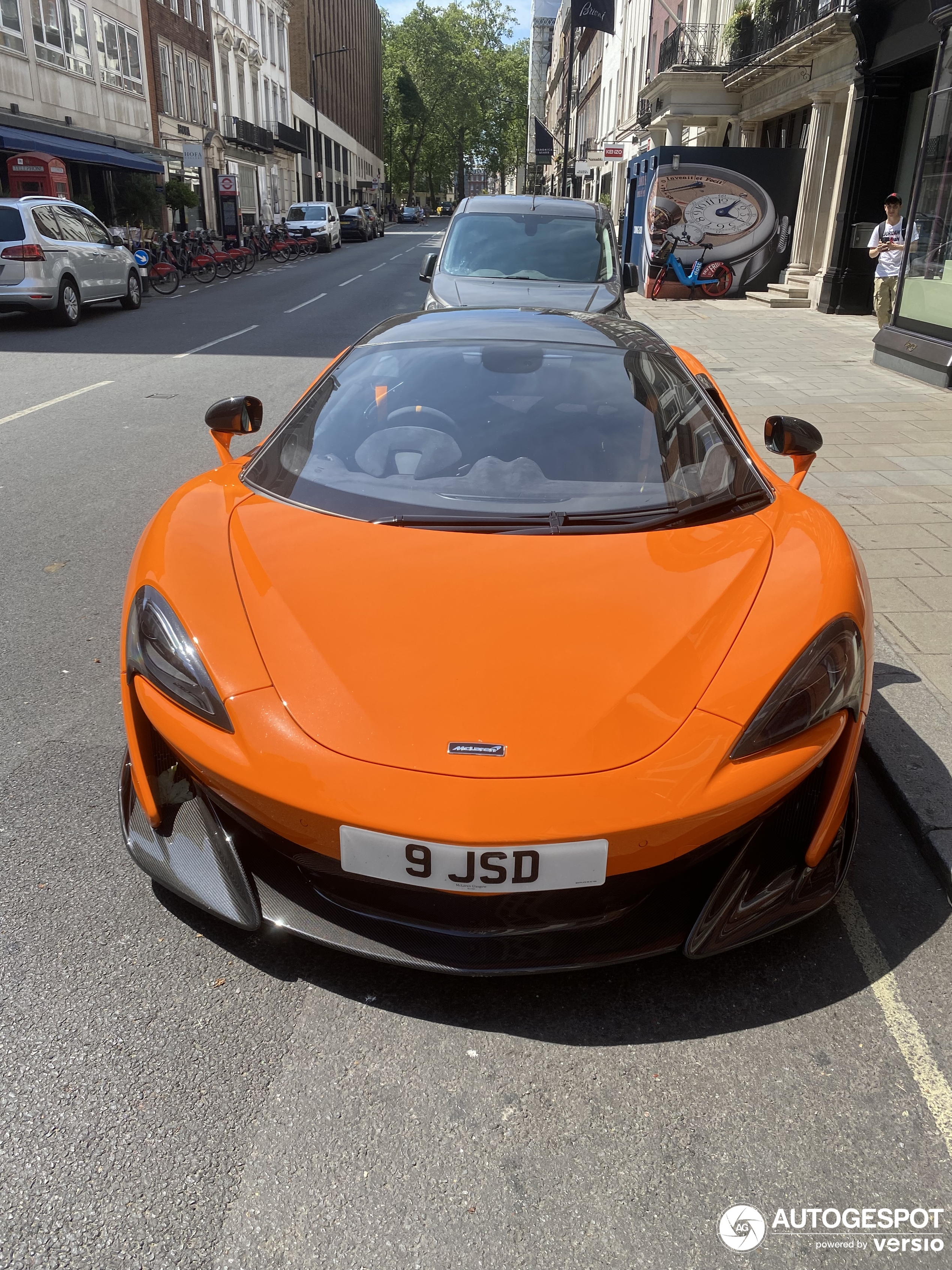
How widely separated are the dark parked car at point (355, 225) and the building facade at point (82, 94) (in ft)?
44.2

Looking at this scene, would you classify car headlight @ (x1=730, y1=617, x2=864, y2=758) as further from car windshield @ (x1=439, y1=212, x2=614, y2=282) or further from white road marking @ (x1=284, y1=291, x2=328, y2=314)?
white road marking @ (x1=284, y1=291, x2=328, y2=314)

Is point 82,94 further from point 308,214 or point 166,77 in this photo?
point 308,214

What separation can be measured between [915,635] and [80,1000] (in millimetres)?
3494

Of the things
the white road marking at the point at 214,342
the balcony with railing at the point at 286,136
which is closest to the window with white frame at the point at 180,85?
the balcony with railing at the point at 286,136

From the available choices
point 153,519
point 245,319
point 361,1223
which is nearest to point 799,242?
point 245,319

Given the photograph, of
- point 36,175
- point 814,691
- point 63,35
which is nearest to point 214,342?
point 814,691

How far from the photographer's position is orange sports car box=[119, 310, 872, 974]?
2.03 meters

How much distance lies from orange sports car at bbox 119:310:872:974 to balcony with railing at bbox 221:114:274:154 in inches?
2074

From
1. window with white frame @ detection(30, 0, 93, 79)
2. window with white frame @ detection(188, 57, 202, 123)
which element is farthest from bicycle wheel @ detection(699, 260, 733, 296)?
window with white frame @ detection(188, 57, 202, 123)

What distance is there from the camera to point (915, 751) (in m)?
3.33

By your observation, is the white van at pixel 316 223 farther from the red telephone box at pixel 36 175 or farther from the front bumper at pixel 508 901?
the front bumper at pixel 508 901

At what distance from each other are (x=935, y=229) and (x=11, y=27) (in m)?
A: 25.7

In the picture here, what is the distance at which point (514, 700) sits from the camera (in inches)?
85.4

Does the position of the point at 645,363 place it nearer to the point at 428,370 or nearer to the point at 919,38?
the point at 428,370
